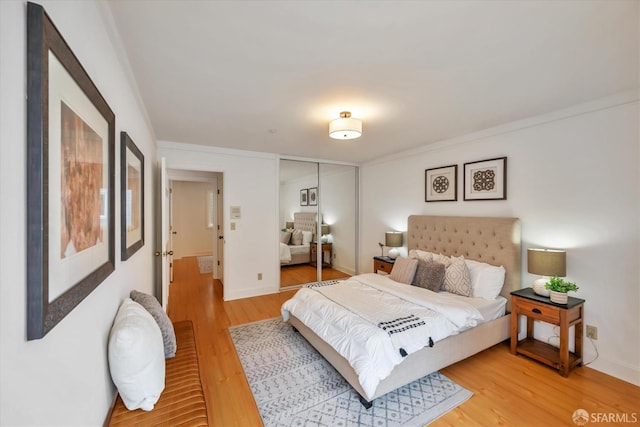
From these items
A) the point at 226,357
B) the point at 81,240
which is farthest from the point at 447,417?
the point at 81,240

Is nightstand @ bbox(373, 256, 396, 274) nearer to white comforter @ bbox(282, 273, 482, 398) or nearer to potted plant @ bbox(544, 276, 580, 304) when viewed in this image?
white comforter @ bbox(282, 273, 482, 398)

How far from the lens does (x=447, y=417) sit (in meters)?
1.88

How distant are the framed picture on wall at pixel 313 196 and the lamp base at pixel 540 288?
339 centimetres

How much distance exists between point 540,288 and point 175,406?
3.13 metres

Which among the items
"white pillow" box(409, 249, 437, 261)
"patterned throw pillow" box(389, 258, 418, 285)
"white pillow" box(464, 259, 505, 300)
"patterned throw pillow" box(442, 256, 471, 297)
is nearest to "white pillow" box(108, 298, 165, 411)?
"patterned throw pillow" box(389, 258, 418, 285)

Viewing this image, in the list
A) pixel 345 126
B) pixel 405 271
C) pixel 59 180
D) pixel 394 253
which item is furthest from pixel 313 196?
pixel 59 180

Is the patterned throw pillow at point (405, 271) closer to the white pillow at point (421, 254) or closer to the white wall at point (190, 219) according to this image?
the white pillow at point (421, 254)

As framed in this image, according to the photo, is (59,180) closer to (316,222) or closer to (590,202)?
(590,202)

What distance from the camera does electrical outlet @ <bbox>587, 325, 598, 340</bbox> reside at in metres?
2.45

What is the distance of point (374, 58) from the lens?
177 cm

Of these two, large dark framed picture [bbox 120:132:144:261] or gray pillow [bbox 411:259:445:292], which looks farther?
gray pillow [bbox 411:259:445:292]

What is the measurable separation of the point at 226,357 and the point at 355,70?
9.09 feet

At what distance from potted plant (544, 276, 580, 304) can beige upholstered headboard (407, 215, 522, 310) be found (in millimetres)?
414

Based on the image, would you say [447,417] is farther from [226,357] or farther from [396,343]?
[226,357]
